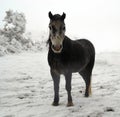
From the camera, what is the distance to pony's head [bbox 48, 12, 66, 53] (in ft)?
17.9

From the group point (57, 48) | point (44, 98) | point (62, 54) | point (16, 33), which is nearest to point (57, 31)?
point (57, 48)

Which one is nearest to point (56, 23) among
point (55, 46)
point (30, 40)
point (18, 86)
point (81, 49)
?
point (55, 46)

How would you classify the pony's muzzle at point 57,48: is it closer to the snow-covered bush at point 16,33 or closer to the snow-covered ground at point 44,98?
the snow-covered ground at point 44,98

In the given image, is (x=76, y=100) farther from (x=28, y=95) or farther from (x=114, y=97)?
(x=28, y=95)

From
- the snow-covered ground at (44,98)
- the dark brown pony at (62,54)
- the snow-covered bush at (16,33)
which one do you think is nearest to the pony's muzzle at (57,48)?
the dark brown pony at (62,54)

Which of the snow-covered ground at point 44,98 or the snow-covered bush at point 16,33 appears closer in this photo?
the snow-covered ground at point 44,98

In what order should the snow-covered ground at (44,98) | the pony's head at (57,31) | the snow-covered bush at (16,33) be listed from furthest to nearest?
1. the snow-covered bush at (16,33)
2. the snow-covered ground at (44,98)
3. the pony's head at (57,31)

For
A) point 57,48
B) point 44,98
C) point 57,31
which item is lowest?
point 44,98

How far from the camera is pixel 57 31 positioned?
5504 mm

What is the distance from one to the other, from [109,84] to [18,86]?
9.69 ft

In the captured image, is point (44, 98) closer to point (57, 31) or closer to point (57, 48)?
point (57, 48)

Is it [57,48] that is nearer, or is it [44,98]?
[57,48]

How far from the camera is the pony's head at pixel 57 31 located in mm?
5445

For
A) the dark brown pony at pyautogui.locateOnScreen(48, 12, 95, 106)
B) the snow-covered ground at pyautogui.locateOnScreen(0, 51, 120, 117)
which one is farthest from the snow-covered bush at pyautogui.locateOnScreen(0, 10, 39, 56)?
the dark brown pony at pyautogui.locateOnScreen(48, 12, 95, 106)
